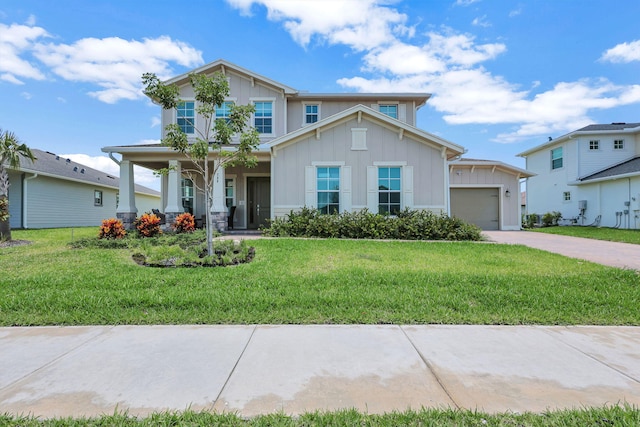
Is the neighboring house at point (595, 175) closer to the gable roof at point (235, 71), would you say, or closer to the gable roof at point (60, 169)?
the gable roof at point (235, 71)

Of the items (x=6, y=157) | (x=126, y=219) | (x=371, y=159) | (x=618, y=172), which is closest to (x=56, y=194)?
(x=6, y=157)

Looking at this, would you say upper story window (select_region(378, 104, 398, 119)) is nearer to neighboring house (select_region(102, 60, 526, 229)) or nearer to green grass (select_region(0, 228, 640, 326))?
neighboring house (select_region(102, 60, 526, 229))

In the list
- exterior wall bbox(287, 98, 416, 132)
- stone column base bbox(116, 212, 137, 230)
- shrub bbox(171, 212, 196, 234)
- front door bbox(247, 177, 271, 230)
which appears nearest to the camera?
shrub bbox(171, 212, 196, 234)

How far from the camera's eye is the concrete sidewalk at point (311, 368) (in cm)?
211

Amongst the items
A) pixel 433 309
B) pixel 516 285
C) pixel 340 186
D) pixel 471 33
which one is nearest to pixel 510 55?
pixel 471 33

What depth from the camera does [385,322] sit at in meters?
3.56

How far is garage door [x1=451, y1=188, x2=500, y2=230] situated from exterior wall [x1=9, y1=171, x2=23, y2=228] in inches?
855

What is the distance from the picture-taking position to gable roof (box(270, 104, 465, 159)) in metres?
11.1

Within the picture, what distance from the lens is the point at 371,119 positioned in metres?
11.5

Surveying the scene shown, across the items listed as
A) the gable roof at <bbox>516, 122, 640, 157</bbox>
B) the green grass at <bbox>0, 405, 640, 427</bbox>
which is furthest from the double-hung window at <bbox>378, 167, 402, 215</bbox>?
the gable roof at <bbox>516, 122, 640, 157</bbox>

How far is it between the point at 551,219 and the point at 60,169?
96.6 feet

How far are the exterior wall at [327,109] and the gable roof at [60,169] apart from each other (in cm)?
1183

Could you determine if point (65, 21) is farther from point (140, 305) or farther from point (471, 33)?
point (471, 33)

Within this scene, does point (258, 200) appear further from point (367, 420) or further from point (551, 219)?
point (551, 219)
